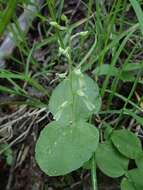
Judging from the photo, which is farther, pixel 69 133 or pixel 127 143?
pixel 127 143

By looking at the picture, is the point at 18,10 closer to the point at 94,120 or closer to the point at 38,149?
the point at 94,120

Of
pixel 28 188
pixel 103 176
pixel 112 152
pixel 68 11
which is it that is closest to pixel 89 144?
pixel 112 152

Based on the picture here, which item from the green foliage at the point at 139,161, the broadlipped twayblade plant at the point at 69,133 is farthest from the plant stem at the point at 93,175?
the green foliage at the point at 139,161

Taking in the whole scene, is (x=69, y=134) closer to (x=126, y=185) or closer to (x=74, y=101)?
(x=74, y=101)

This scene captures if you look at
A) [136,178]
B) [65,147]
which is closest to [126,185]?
[136,178]

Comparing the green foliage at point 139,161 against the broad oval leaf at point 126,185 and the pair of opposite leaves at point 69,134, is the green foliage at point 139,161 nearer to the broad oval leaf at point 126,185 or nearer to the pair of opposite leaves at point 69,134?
the broad oval leaf at point 126,185

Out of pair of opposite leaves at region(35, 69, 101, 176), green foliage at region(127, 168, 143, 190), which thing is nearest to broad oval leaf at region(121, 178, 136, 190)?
green foliage at region(127, 168, 143, 190)
